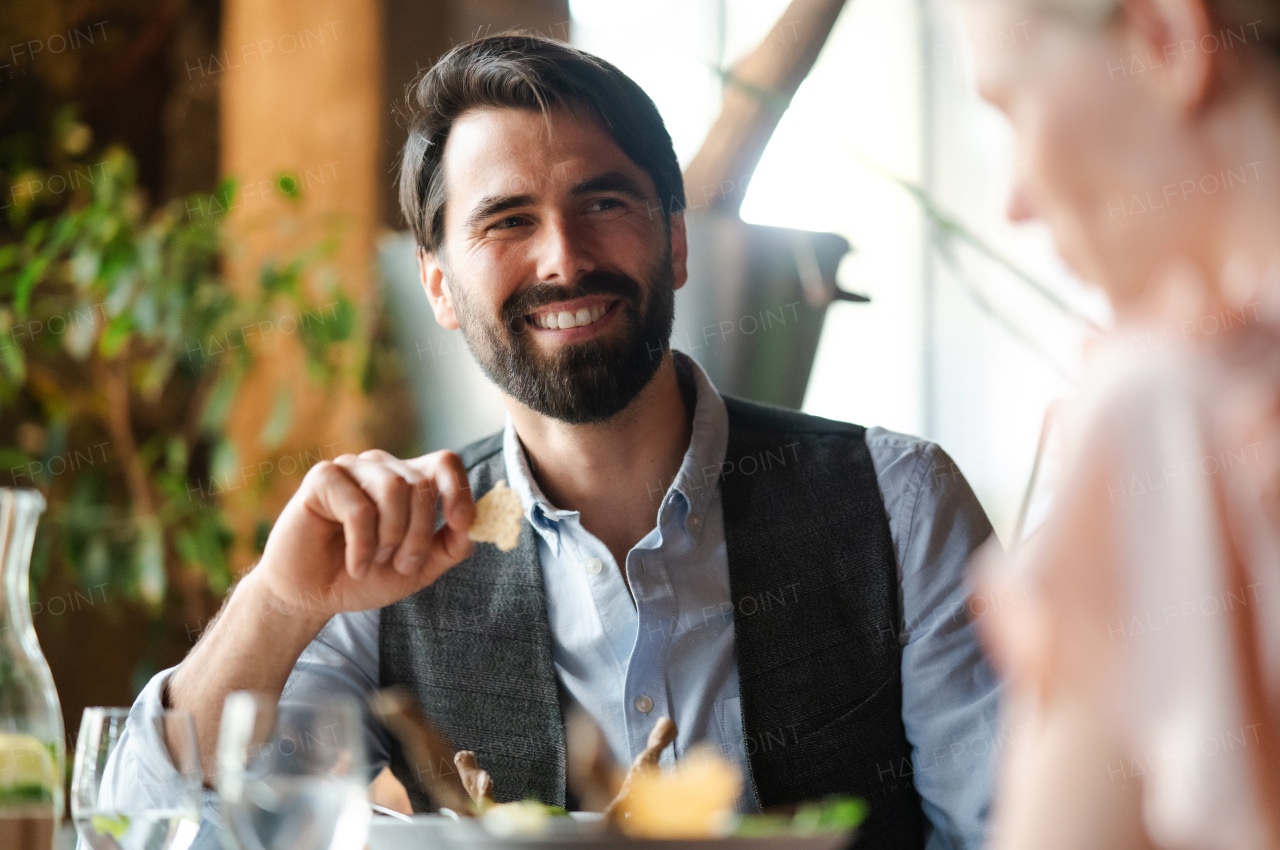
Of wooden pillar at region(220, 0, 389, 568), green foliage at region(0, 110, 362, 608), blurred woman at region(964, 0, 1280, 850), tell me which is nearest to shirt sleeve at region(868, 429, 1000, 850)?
blurred woman at region(964, 0, 1280, 850)

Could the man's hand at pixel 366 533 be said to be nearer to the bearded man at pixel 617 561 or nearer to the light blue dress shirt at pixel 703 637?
the bearded man at pixel 617 561

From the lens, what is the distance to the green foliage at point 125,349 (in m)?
2.24

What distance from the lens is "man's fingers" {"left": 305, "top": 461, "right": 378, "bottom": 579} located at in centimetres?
97

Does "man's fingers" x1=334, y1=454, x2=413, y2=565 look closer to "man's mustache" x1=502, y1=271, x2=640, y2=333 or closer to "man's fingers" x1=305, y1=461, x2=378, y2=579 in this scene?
"man's fingers" x1=305, y1=461, x2=378, y2=579

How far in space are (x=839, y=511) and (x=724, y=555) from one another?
0.47 ft

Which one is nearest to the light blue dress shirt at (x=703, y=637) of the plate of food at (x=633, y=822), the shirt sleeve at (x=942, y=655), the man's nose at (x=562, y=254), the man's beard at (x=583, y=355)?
the shirt sleeve at (x=942, y=655)

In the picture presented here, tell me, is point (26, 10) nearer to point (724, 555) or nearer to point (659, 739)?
point (724, 555)

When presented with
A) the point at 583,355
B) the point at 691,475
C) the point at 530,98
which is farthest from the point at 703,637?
the point at 530,98

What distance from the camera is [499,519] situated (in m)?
1.11

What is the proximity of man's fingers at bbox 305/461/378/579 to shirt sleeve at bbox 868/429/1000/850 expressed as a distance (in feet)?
2.00

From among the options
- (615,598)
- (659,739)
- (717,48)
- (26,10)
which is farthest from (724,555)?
(26,10)

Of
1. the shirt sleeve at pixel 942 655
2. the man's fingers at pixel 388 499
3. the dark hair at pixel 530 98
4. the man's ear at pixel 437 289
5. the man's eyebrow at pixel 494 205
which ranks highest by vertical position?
the dark hair at pixel 530 98

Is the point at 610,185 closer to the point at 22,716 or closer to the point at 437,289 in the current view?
the point at 437,289

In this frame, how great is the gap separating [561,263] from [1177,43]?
42.8 inches
